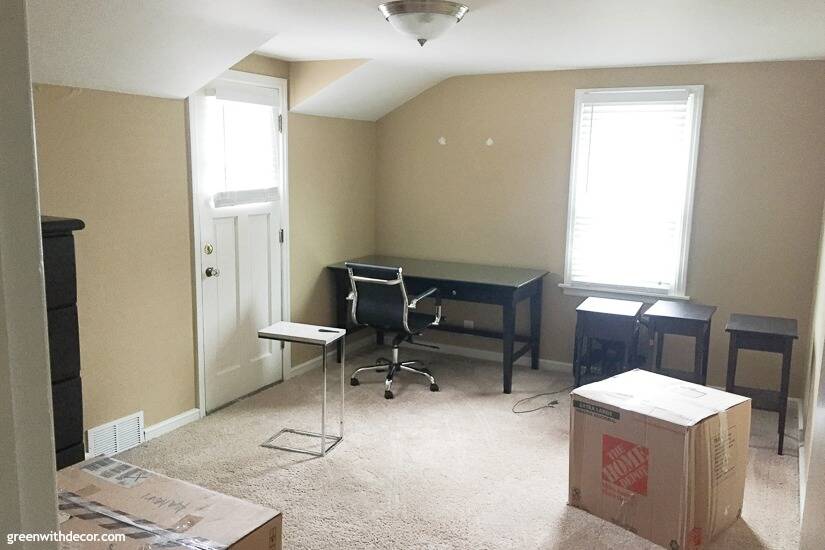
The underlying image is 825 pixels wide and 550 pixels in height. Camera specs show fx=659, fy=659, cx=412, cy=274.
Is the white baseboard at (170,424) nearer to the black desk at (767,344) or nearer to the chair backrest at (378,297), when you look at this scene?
the chair backrest at (378,297)

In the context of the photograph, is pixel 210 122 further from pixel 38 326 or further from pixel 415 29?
pixel 38 326

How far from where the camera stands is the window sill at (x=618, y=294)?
4.58m

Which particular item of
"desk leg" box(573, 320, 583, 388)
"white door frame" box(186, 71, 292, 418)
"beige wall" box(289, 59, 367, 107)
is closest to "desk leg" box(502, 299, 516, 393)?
"desk leg" box(573, 320, 583, 388)

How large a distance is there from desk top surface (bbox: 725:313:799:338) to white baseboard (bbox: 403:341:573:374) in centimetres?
138

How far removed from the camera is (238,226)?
4211 mm

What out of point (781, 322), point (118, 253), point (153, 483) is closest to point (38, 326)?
point (153, 483)

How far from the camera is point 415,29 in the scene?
2.91m

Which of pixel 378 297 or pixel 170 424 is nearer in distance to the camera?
pixel 170 424

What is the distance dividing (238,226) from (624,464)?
8.86 feet

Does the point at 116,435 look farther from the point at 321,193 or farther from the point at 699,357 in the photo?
the point at 699,357

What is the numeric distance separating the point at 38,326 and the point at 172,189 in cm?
345

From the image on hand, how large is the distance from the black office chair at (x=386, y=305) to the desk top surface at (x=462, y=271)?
0.23m

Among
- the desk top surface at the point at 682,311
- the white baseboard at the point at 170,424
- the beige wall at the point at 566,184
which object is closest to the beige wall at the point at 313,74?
the beige wall at the point at 566,184

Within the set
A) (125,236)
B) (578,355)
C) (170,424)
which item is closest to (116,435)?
(170,424)
